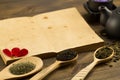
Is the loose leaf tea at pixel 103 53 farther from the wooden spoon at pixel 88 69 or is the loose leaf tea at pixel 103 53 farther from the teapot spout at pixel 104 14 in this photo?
the teapot spout at pixel 104 14

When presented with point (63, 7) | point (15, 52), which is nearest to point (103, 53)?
point (15, 52)

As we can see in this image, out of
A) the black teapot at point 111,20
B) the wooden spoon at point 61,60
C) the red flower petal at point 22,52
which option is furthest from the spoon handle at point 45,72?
the black teapot at point 111,20

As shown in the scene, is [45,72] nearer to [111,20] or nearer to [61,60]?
[61,60]

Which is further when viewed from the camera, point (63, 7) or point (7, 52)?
point (63, 7)

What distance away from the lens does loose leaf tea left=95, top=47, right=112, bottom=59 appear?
1075mm

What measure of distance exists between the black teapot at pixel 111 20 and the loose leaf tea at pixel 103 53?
9 cm

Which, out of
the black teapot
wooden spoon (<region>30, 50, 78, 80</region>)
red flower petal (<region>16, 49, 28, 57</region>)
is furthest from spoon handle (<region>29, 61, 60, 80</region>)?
the black teapot

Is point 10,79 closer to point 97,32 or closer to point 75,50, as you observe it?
point 75,50

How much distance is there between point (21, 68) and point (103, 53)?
0.28 m

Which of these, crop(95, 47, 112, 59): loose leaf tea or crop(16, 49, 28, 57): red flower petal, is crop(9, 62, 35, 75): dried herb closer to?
crop(16, 49, 28, 57): red flower petal

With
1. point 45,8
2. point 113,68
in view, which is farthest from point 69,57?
point 45,8

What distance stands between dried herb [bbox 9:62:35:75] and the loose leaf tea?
22cm

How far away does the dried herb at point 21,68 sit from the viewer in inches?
40.0

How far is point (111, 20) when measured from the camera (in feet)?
3.81
